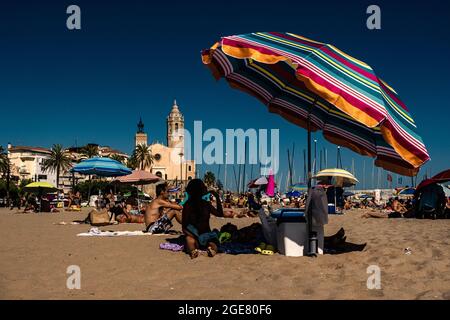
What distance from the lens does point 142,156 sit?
88250 millimetres

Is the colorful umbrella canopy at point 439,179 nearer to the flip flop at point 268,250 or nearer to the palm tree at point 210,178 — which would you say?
the flip flop at point 268,250

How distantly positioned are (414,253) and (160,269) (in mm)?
3606

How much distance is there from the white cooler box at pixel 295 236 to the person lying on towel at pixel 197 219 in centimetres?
109

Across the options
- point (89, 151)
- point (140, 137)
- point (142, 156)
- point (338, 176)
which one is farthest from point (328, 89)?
point (140, 137)

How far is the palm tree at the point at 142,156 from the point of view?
290ft

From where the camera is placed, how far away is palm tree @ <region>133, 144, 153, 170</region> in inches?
3474

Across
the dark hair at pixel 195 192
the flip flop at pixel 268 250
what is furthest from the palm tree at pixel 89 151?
the flip flop at pixel 268 250

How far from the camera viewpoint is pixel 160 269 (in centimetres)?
534

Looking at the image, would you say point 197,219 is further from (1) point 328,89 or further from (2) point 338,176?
(2) point 338,176

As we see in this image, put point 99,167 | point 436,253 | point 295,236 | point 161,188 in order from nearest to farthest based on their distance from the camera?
point 436,253 → point 295,236 → point 161,188 → point 99,167

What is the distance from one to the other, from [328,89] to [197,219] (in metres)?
3.20

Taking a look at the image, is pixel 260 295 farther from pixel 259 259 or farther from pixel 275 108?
pixel 275 108

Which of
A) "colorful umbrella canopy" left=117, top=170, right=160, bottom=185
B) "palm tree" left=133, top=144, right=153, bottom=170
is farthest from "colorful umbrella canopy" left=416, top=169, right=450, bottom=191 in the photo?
"palm tree" left=133, top=144, right=153, bottom=170
